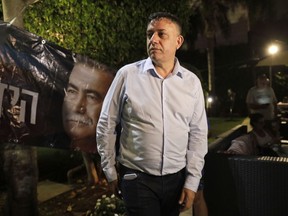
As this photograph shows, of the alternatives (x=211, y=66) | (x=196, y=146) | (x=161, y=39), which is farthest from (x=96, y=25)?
(x=211, y=66)

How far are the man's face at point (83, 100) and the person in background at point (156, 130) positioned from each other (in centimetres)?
167

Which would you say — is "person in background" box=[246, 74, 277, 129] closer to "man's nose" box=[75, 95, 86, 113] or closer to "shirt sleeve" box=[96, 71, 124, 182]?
"man's nose" box=[75, 95, 86, 113]

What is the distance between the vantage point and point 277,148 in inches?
201

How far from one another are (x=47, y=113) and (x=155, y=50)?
6.12 feet

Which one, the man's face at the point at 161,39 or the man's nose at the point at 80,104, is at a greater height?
the man's face at the point at 161,39

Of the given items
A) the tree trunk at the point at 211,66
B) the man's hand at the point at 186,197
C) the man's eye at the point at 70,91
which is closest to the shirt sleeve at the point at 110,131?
the man's hand at the point at 186,197

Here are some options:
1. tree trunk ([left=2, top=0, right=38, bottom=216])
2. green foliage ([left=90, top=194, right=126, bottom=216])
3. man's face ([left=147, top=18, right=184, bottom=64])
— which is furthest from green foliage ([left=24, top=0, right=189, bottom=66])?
man's face ([left=147, top=18, right=184, bottom=64])

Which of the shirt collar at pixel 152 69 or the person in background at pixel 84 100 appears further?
the person in background at pixel 84 100

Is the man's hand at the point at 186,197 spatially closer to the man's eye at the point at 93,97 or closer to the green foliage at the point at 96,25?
the man's eye at the point at 93,97

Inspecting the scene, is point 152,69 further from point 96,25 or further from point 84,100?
point 96,25

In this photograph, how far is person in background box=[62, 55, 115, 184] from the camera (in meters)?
4.14

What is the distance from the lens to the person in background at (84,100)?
163 inches

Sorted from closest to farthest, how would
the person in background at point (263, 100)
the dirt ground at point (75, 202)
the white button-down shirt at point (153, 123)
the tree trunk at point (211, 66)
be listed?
the white button-down shirt at point (153, 123) < the dirt ground at point (75, 202) < the person in background at point (263, 100) < the tree trunk at point (211, 66)

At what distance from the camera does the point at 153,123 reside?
8.02 feet
